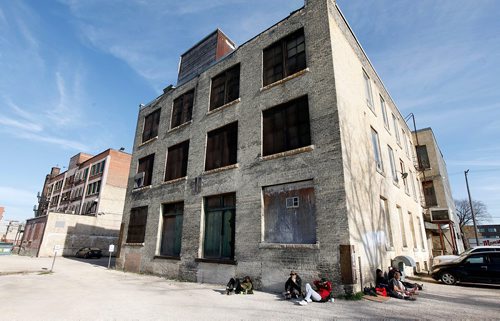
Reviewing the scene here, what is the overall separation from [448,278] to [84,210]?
A: 46058mm

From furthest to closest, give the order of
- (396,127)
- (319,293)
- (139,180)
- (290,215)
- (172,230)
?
(396,127), (139,180), (172,230), (290,215), (319,293)

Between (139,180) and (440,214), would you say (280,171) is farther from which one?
(440,214)

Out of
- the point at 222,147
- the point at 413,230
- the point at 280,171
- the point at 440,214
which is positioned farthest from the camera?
the point at 440,214

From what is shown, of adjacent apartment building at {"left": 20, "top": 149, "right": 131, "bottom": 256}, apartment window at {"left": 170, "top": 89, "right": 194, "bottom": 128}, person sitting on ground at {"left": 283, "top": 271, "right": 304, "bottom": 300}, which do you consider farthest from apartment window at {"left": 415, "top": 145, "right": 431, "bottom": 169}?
adjacent apartment building at {"left": 20, "top": 149, "right": 131, "bottom": 256}

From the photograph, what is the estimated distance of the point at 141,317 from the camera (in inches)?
268

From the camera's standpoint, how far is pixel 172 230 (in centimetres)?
1614

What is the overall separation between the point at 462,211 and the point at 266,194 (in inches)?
2812

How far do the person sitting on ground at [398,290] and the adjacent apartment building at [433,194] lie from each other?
686 inches

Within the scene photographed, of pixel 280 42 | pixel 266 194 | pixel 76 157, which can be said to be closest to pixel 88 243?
pixel 76 157

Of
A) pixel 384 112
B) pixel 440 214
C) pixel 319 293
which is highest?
pixel 384 112

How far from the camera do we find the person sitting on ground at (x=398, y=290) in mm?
9000

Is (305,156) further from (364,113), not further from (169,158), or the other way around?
(169,158)

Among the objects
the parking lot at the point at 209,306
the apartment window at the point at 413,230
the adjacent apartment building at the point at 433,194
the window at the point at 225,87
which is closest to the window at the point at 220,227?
the parking lot at the point at 209,306

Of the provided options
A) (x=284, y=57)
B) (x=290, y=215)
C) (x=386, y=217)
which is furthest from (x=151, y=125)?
(x=386, y=217)
